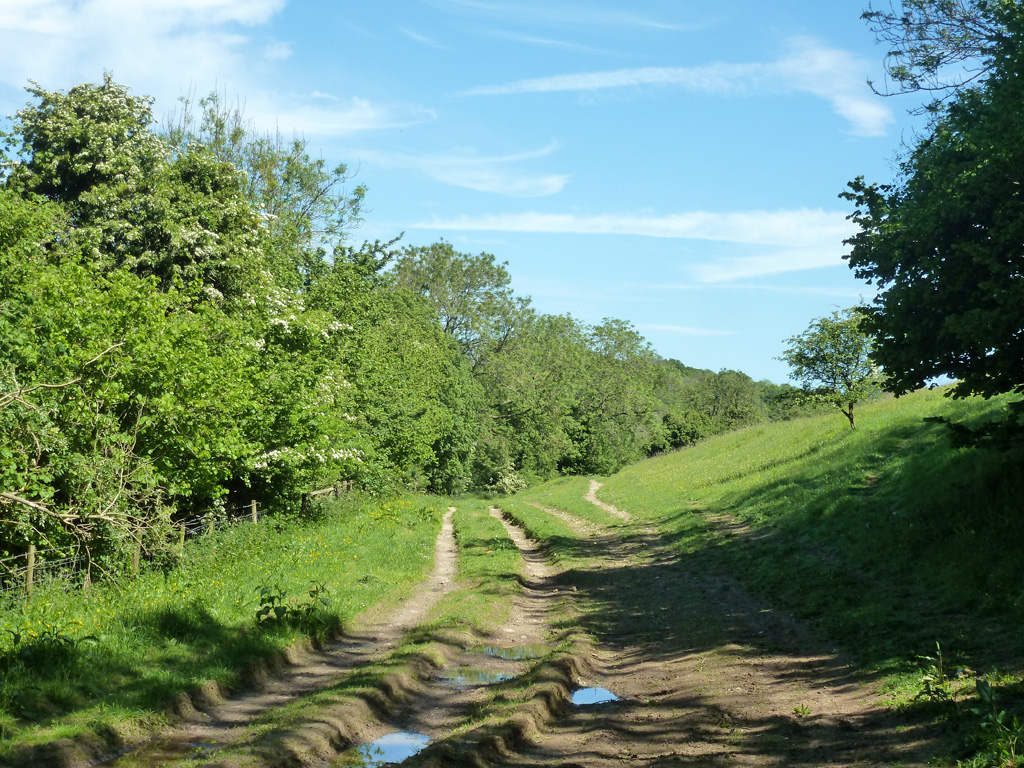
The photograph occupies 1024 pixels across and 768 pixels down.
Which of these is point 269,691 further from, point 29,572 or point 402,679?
point 29,572

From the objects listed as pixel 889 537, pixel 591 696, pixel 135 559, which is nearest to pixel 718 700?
pixel 591 696

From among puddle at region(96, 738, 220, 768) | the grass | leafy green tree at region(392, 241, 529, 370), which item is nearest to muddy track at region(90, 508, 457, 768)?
puddle at region(96, 738, 220, 768)

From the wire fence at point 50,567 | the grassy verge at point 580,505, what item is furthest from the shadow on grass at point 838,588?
the wire fence at point 50,567

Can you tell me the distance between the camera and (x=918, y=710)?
7.33 metres

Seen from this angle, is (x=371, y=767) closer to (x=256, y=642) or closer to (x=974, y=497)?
(x=256, y=642)

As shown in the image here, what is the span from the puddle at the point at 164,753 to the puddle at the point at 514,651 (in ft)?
16.5

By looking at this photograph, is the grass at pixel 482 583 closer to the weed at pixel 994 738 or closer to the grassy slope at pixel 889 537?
the grassy slope at pixel 889 537

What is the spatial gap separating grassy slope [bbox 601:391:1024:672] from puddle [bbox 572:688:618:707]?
312cm

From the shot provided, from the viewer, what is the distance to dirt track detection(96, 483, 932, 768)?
721 centimetres

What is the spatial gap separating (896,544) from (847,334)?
16.4 metres

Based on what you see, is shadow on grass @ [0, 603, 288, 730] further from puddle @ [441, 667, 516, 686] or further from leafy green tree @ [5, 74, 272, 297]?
leafy green tree @ [5, 74, 272, 297]

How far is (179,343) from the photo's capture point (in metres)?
18.2

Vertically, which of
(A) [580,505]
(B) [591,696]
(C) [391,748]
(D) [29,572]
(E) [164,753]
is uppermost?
(D) [29,572]

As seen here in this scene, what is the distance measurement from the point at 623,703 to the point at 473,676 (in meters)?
2.47
